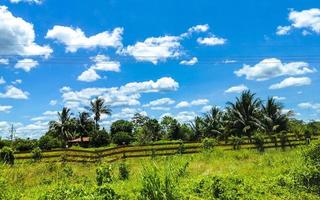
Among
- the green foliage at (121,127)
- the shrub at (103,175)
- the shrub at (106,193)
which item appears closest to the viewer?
the shrub at (106,193)

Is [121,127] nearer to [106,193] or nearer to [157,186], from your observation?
[106,193]

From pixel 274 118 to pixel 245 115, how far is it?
3.58m

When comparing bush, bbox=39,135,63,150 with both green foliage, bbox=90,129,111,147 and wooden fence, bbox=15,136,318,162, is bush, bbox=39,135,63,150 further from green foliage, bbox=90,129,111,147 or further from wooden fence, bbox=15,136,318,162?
wooden fence, bbox=15,136,318,162

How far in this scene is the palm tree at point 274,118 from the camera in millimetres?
50156

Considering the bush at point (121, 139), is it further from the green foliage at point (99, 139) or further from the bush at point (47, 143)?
the bush at point (47, 143)

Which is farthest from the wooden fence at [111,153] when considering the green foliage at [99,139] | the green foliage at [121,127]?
the green foliage at [121,127]

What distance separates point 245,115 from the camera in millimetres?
51188

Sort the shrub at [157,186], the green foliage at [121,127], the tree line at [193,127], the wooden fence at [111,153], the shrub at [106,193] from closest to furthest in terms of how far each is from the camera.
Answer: the shrub at [157,186] < the shrub at [106,193] < the wooden fence at [111,153] < the tree line at [193,127] < the green foliage at [121,127]

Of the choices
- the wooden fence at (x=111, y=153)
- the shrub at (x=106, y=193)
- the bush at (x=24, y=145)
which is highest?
the bush at (x=24, y=145)

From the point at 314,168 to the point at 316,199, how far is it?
5.54ft

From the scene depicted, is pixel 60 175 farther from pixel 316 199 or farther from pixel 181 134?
pixel 181 134

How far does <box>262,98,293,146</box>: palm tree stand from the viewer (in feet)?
165

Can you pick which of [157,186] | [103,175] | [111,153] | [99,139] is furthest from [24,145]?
[157,186]

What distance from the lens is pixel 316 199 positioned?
1156cm
